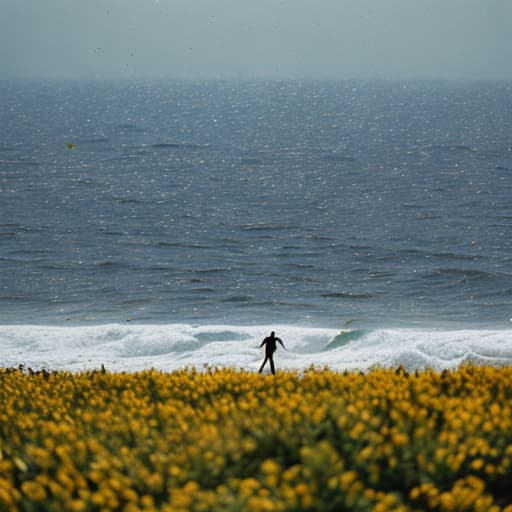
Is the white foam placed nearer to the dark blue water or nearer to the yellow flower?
the dark blue water

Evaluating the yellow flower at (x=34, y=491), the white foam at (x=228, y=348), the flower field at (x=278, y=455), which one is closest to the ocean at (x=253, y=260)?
the white foam at (x=228, y=348)

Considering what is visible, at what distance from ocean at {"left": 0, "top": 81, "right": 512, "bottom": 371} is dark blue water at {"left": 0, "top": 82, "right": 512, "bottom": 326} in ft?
0.54

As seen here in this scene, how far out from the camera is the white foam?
2328 centimetres

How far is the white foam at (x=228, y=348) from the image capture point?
23.3 m

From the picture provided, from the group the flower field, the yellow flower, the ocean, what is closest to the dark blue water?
the ocean

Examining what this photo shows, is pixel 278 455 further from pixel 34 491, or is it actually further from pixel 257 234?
pixel 257 234

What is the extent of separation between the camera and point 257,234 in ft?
171

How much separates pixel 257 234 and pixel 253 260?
717 cm

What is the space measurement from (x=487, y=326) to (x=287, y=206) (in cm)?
3477

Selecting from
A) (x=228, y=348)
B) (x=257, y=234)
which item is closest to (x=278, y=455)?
(x=228, y=348)

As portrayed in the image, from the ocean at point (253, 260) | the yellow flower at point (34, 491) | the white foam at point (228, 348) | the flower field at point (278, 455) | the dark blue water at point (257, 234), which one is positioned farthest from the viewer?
the dark blue water at point (257, 234)

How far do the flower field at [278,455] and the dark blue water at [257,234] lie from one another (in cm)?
2355

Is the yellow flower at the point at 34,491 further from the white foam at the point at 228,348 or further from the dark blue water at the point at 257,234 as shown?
the dark blue water at the point at 257,234

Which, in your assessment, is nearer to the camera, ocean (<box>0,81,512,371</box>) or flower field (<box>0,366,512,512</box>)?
flower field (<box>0,366,512,512</box>)
